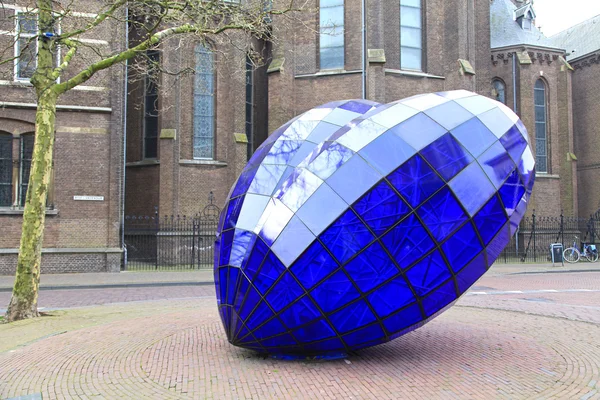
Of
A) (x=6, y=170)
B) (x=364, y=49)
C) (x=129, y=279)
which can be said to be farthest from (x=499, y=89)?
(x=6, y=170)

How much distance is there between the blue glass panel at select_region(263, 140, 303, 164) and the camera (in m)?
6.70

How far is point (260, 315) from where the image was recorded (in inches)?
239

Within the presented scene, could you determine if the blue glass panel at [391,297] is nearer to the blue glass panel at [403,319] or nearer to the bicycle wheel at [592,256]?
the blue glass panel at [403,319]

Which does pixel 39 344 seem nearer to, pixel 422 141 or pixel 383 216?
pixel 383 216

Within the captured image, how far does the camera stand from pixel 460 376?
582 centimetres

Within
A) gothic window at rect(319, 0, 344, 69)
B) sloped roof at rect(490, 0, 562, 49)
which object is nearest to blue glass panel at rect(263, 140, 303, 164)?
gothic window at rect(319, 0, 344, 69)

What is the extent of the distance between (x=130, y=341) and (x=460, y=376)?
4756mm

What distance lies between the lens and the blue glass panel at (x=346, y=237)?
577 centimetres

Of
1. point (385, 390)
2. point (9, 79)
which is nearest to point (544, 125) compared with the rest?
point (9, 79)

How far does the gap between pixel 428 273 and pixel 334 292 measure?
1111 millimetres

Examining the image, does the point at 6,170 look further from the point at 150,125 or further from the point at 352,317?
the point at 352,317

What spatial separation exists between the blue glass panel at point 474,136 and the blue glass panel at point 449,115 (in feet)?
0.23

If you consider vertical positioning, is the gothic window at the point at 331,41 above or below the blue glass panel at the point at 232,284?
above

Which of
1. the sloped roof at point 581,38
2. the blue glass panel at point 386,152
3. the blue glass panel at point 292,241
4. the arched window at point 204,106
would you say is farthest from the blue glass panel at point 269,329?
the sloped roof at point 581,38
